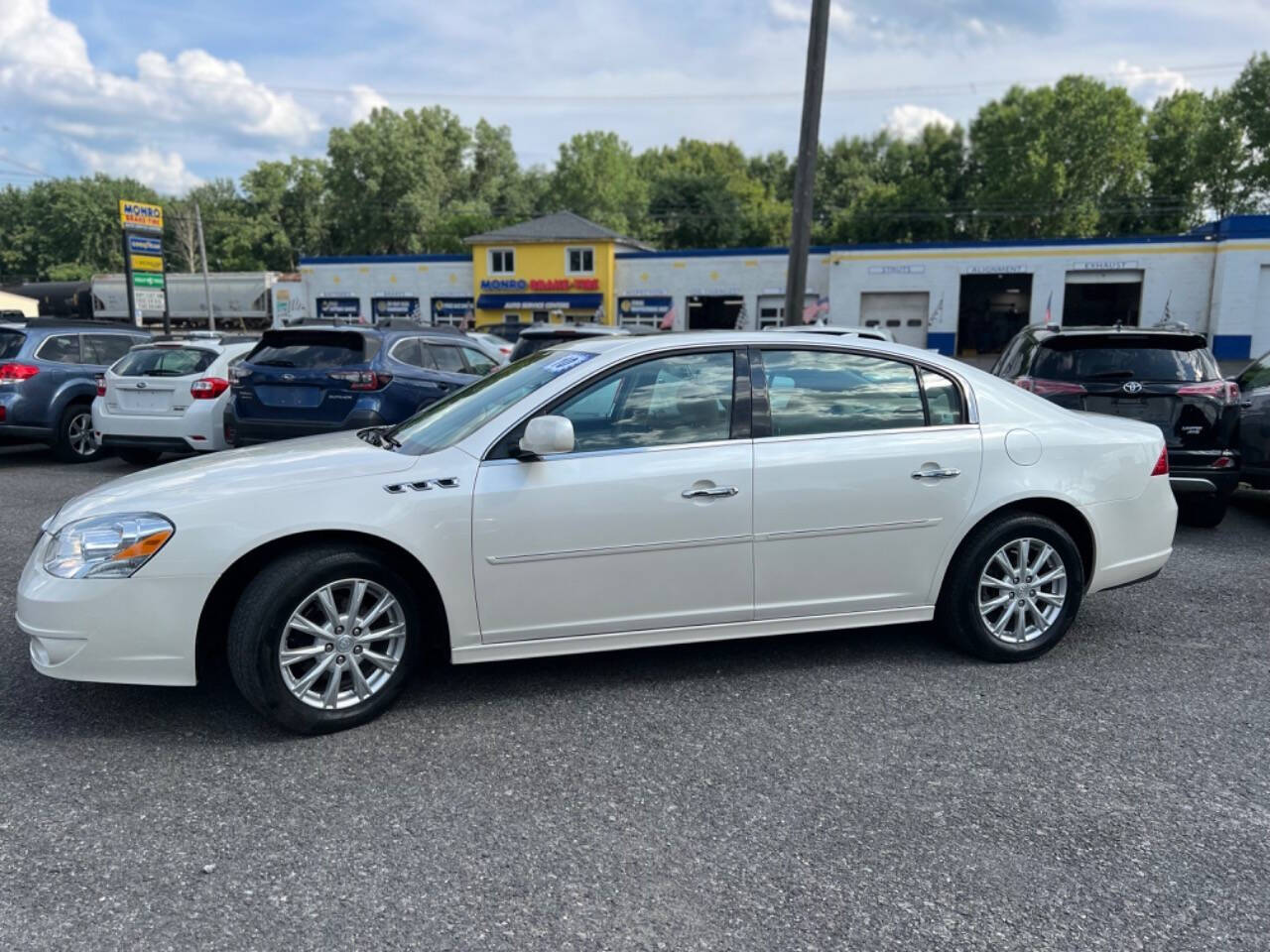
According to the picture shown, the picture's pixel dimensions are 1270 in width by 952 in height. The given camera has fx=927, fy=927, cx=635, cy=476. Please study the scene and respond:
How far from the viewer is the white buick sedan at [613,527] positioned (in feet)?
11.5

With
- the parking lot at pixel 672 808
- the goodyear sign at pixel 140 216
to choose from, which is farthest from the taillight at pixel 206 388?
the goodyear sign at pixel 140 216

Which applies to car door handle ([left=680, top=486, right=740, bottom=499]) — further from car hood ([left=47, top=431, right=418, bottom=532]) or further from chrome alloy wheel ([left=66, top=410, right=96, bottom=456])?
chrome alloy wheel ([left=66, top=410, right=96, bottom=456])

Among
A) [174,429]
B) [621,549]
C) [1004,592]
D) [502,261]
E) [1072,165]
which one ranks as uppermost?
[1072,165]

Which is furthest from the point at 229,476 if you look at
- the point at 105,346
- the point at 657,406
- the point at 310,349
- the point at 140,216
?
the point at 140,216

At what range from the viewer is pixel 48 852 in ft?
9.29

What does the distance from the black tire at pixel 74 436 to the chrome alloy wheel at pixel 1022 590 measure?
999cm

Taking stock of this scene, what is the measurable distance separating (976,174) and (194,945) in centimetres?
7723

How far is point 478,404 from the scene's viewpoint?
4.37 metres

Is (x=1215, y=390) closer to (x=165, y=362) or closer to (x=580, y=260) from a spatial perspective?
(x=165, y=362)

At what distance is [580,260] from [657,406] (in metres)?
40.5

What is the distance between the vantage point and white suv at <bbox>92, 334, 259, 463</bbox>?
968 centimetres

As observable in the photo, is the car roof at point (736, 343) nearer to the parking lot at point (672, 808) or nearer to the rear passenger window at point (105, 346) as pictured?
the parking lot at point (672, 808)

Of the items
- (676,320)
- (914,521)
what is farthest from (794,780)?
(676,320)

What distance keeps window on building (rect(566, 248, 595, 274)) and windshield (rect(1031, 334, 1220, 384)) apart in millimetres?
37076
